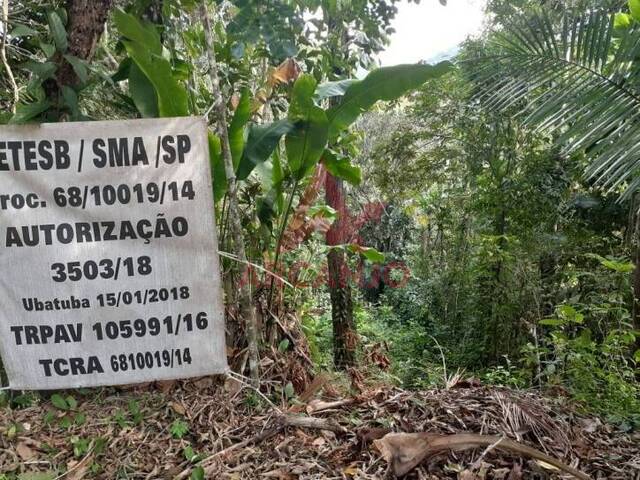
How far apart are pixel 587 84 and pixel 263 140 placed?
1.69 metres

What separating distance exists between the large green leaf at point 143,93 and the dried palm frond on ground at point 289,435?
1.43 m

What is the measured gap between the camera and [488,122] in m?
5.68

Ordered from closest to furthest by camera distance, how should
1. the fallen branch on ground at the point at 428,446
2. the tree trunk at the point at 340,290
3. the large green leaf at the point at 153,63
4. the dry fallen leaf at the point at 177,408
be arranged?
the fallen branch on ground at the point at 428,446
the large green leaf at the point at 153,63
the dry fallen leaf at the point at 177,408
the tree trunk at the point at 340,290

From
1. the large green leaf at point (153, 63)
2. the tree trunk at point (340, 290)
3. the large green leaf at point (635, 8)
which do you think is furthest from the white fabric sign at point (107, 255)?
the tree trunk at point (340, 290)

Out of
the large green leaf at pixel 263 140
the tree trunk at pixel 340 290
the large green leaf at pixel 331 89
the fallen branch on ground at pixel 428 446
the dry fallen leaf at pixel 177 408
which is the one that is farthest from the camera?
the tree trunk at pixel 340 290

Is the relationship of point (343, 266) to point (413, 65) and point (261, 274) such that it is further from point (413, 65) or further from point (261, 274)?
point (413, 65)

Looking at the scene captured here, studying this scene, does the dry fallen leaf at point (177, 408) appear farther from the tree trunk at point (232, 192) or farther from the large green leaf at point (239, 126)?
the large green leaf at point (239, 126)

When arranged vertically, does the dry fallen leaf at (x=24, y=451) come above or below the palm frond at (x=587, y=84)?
below

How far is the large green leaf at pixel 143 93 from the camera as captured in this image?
7.99 feet

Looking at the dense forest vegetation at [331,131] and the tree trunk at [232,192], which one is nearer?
the tree trunk at [232,192]

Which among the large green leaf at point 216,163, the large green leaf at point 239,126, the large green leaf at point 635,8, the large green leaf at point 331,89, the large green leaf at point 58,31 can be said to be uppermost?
the large green leaf at point 58,31

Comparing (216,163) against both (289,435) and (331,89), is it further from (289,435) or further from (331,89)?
(289,435)

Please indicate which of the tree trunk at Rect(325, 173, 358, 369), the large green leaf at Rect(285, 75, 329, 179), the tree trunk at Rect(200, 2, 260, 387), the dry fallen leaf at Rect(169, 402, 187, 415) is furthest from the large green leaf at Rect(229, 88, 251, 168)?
the tree trunk at Rect(325, 173, 358, 369)

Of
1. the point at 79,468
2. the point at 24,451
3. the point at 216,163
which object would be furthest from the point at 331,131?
the point at 24,451
